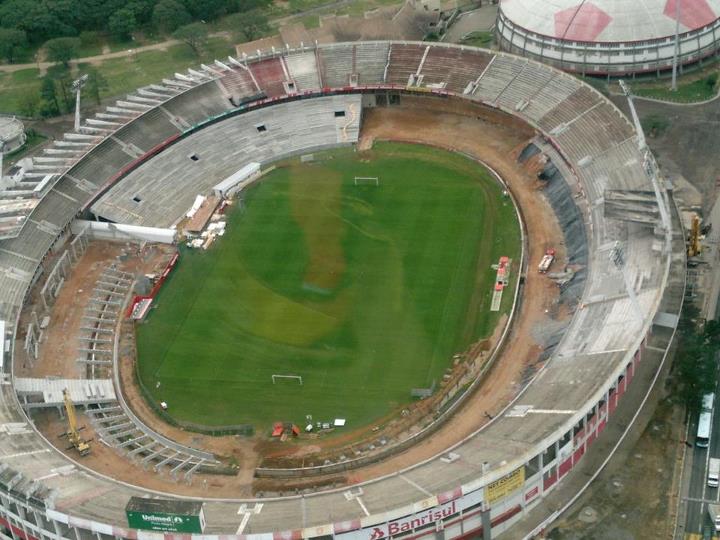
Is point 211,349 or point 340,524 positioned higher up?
point 211,349

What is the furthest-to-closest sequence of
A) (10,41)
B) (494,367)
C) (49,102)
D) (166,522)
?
(10,41) → (49,102) → (494,367) → (166,522)

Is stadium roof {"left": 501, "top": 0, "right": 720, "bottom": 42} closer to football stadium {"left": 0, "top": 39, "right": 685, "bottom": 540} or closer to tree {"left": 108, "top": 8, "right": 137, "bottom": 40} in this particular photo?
football stadium {"left": 0, "top": 39, "right": 685, "bottom": 540}

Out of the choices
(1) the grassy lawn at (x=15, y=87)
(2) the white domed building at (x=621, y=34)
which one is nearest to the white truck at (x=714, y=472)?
(2) the white domed building at (x=621, y=34)

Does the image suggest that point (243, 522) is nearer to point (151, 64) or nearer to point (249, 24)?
point (151, 64)

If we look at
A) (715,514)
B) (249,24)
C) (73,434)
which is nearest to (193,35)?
(249,24)

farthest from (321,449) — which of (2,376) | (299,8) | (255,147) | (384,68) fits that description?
(299,8)

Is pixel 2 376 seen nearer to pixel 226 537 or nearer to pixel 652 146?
pixel 226 537
